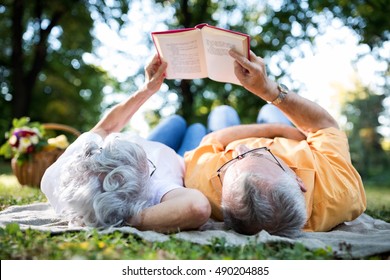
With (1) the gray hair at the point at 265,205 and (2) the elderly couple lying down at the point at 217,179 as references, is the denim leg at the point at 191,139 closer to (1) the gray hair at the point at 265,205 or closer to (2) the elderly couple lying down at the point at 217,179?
(2) the elderly couple lying down at the point at 217,179

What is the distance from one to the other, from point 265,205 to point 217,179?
458 millimetres

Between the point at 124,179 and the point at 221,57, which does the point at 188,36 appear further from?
the point at 124,179

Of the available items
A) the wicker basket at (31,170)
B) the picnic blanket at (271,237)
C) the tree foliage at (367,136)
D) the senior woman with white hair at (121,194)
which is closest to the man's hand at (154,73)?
the senior woman with white hair at (121,194)

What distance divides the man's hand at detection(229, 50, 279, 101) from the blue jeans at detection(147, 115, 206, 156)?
4.28 ft

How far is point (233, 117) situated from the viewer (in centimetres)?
405

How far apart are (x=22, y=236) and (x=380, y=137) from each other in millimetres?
10200

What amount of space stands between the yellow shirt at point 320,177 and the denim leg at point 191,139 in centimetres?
122

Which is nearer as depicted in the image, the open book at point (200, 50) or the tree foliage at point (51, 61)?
the open book at point (200, 50)

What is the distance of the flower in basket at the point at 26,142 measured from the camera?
4375 millimetres

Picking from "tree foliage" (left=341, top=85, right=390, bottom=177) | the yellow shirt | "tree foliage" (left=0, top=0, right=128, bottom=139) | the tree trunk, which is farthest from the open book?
the tree trunk

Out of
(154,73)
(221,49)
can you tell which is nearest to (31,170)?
(154,73)

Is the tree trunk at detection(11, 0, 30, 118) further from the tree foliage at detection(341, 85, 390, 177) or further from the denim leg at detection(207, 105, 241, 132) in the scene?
the tree foliage at detection(341, 85, 390, 177)
